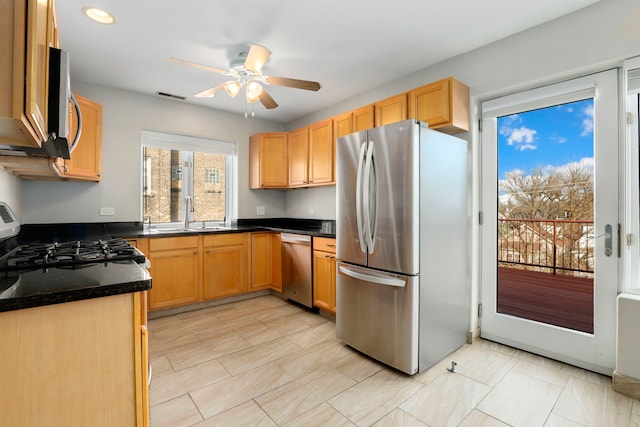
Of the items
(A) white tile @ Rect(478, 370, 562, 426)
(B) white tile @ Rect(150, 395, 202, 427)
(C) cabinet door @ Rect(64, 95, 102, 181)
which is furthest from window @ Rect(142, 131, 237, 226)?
(A) white tile @ Rect(478, 370, 562, 426)

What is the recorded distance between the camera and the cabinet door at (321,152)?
3.71 metres

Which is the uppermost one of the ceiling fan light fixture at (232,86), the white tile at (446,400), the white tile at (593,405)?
the ceiling fan light fixture at (232,86)

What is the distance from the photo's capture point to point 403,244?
218 centimetres

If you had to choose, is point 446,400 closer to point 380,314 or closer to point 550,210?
point 380,314

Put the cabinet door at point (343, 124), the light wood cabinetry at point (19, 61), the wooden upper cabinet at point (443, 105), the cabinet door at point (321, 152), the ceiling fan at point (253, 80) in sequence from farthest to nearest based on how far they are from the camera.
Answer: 1. the cabinet door at point (321, 152)
2. the cabinet door at point (343, 124)
3. the wooden upper cabinet at point (443, 105)
4. the ceiling fan at point (253, 80)
5. the light wood cabinetry at point (19, 61)

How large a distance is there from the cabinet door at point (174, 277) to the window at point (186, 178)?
2.66 feet

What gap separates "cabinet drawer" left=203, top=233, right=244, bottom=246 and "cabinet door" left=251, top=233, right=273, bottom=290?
0.19m

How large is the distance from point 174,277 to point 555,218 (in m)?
3.65

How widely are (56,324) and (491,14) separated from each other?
2996 mm

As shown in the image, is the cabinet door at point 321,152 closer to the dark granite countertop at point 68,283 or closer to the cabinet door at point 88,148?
the cabinet door at point 88,148

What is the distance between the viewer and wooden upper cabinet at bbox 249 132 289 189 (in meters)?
4.38

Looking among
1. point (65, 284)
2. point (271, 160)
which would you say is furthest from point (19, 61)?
point (271, 160)

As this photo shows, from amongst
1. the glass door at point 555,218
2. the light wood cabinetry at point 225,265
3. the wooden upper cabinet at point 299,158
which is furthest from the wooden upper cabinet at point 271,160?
the glass door at point 555,218

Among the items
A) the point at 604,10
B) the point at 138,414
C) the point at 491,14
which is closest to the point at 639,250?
the point at 604,10
